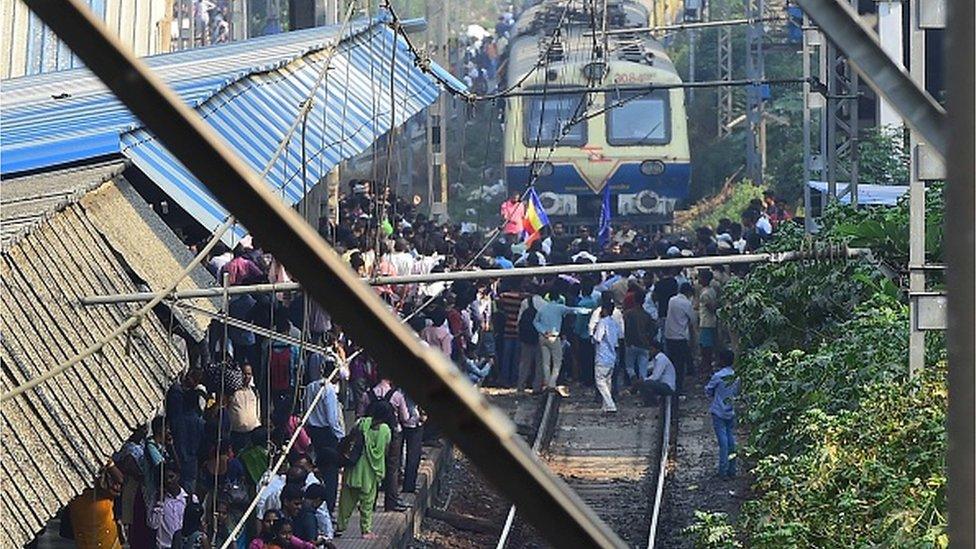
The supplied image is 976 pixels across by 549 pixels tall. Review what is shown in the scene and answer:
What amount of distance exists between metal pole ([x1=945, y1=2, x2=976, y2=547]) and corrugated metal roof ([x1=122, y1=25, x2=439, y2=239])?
7432 millimetres

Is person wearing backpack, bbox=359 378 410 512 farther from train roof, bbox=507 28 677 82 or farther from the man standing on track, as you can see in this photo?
train roof, bbox=507 28 677 82

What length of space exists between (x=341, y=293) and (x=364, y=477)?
10.9 metres

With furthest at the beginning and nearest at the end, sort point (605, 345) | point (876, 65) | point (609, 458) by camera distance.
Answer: point (605, 345)
point (609, 458)
point (876, 65)

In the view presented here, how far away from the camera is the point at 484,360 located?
18.8 metres

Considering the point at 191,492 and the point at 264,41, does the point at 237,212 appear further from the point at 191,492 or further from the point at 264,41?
the point at 264,41

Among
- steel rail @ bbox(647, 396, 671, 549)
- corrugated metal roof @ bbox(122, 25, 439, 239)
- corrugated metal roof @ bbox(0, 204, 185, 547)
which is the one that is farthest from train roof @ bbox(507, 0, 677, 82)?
corrugated metal roof @ bbox(0, 204, 185, 547)

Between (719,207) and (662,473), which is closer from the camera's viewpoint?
(662,473)

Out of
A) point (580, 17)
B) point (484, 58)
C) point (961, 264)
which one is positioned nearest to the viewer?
point (961, 264)

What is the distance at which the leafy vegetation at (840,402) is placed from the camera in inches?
305

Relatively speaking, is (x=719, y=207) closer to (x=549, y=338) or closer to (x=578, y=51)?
(x=578, y=51)

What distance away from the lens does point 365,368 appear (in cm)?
1545

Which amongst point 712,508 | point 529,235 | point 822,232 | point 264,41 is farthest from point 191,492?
point 529,235

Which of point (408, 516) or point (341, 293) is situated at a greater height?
point (341, 293)

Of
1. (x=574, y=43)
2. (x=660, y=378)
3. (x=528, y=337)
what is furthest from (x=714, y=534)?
(x=574, y=43)
